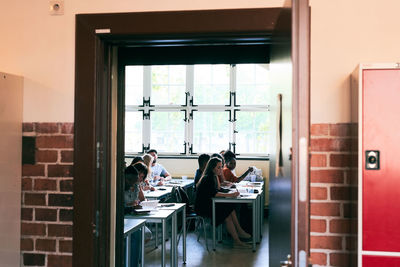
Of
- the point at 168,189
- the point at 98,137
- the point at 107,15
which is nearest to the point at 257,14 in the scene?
the point at 107,15

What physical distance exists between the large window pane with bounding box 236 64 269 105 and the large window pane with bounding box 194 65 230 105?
26cm

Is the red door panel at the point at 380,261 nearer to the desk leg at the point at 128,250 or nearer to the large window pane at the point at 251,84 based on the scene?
the desk leg at the point at 128,250

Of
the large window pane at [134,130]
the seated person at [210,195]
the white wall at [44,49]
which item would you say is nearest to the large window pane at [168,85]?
the large window pane at [134,130]

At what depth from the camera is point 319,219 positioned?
2346 millimetres

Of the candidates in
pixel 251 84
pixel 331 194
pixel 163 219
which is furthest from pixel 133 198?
pixel 251 84

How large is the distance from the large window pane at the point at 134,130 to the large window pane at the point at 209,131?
1.25 metres

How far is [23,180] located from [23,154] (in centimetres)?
15

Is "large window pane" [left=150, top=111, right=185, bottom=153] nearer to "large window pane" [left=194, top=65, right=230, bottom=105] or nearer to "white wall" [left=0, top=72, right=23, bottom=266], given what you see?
"large window pane" [left=194, top=65, right=230, bottom=105]

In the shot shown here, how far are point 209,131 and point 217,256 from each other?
4.18 metres

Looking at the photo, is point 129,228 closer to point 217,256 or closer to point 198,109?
point 217,256

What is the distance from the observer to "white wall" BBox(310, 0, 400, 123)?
7.63 feet

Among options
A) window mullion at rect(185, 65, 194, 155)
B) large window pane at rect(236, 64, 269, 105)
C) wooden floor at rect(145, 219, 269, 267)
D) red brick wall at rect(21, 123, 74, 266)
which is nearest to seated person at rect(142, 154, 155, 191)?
wooden floor at rect(145, 219, 269, 267)

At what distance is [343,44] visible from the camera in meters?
2.34

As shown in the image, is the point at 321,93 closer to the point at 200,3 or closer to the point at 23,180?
the point at 200,3
